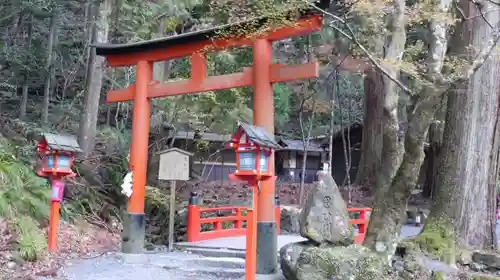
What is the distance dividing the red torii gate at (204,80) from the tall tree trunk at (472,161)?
116 inches

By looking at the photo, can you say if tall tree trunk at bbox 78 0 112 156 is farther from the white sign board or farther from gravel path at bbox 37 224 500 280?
gravel path at bbox 37 224 500 280

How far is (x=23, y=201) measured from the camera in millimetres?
9961

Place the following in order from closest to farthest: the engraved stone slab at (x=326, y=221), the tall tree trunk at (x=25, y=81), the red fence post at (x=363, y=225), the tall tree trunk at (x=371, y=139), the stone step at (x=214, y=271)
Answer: the engraved stone slab at (x=326, y=221)
the stone step at (x=214, y=271)
the red fence post at (x=363, y=225)
the tall tree trunk at (x=25, y=81)
the tall tree trunk at (x=371, y=139)

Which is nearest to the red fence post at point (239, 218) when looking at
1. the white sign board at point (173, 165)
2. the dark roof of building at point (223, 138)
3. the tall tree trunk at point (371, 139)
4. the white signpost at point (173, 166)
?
the white signpost at point (173, 166)

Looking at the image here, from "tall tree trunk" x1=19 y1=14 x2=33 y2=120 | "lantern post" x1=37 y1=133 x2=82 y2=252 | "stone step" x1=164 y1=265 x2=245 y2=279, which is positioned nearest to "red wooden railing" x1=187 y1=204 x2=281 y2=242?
"stone step" x1=164 y1=265 x2=245 y2=279

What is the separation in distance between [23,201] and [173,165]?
2948 millimetres

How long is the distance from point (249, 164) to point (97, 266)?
3721mm

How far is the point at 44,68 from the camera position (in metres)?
15.2

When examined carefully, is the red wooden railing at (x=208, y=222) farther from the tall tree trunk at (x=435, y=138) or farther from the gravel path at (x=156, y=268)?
the tall tree trunk at (x=435, y=138)

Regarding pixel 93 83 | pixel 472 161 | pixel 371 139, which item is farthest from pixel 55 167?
pixel 371 139

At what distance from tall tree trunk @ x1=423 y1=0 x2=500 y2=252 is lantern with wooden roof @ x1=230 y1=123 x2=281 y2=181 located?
3799mm

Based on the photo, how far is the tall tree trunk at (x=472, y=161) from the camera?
356 inches

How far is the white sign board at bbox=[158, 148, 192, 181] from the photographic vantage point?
415 inches

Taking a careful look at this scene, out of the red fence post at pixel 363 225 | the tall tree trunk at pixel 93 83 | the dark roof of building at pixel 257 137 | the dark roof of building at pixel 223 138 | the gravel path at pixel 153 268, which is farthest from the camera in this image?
the dark roof of building at pixel 223 138
